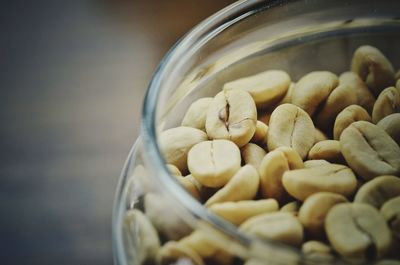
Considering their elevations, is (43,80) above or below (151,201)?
above

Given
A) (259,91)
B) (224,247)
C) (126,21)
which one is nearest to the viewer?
(224,247)

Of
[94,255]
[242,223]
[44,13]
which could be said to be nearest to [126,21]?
[44,13]

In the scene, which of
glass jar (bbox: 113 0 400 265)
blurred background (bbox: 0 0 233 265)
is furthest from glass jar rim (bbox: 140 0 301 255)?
blurred background (bbox: 0 0 233 265)

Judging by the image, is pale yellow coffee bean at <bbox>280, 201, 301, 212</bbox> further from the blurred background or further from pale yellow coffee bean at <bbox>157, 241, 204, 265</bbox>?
the blurred background

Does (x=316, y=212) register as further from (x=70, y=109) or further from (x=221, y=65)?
(x=70, y=109)

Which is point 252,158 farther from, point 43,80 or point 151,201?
point 43,80

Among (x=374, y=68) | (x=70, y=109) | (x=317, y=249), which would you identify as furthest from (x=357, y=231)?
(x=70, y=109)
